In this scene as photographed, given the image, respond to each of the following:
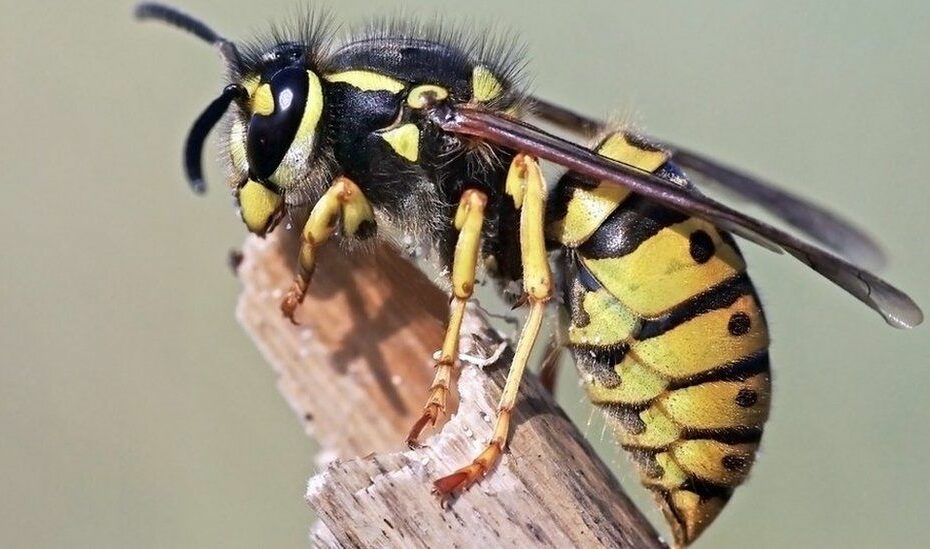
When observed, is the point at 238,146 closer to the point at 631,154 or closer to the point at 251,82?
the point at 251,82

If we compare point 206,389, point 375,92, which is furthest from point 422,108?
point 206,389

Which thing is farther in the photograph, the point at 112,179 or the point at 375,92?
the point at 112,179

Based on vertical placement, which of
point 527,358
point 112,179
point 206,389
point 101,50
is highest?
point 101,50

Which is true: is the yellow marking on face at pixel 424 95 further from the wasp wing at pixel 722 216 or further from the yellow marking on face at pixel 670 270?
the yellow marking on face at pixel 670 270

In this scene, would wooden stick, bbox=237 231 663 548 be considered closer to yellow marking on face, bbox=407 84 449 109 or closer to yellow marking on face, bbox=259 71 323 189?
yellow marking on face, bbox=259 71 323 189

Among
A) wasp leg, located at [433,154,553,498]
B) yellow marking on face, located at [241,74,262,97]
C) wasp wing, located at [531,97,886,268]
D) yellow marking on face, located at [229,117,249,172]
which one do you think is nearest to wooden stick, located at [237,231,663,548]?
wasp leg, located at [433,154,553,498]

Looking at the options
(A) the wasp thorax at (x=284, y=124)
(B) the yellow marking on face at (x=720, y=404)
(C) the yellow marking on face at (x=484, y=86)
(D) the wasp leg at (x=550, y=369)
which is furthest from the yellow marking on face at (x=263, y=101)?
(B) the yellow marking on face at (x=720, y=404)

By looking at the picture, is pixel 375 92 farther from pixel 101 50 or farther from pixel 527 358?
pixel 101 50
